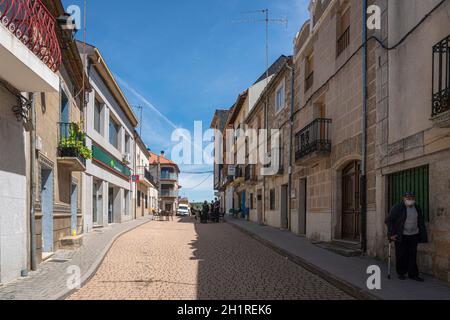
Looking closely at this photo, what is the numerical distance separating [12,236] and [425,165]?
7143mm

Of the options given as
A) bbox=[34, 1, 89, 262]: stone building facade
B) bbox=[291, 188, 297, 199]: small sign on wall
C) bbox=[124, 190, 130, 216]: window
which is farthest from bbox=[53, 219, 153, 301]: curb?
bbox=[124, 190, 130, 216]: window

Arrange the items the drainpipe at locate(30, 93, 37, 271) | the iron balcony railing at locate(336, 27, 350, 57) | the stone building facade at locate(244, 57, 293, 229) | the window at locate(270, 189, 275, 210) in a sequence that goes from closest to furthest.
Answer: the drainpipe at locate(30, 93, 37, 271) → the iron balcony railing at locate(336, 27, 350, 57) → the stone building facade at locate(244, 57, 293, 229) → the window at locate(270, 189, 275, 210)

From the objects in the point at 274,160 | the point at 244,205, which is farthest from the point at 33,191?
the point at 244,205

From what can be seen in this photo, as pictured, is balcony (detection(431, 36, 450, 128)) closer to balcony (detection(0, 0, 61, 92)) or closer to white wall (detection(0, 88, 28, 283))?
balcony (detection(0, 0, 61, 92))

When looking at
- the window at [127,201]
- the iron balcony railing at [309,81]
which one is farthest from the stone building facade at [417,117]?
the window at [127,201]

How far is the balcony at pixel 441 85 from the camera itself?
6.69 m

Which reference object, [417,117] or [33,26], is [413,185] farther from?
[33,26]

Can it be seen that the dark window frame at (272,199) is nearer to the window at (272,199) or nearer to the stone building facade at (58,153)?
the window at (272,199)

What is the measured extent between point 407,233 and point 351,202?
4.81 metres

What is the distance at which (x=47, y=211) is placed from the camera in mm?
10273

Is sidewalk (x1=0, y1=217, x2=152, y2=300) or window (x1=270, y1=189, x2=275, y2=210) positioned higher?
window (x1=270, y1=189, x2=275, y2=210)

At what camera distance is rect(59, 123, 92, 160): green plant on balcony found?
1126cm

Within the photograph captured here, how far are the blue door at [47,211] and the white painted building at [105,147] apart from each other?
5788 millimetres

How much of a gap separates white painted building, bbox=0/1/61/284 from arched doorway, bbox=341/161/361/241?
8.04 metres
